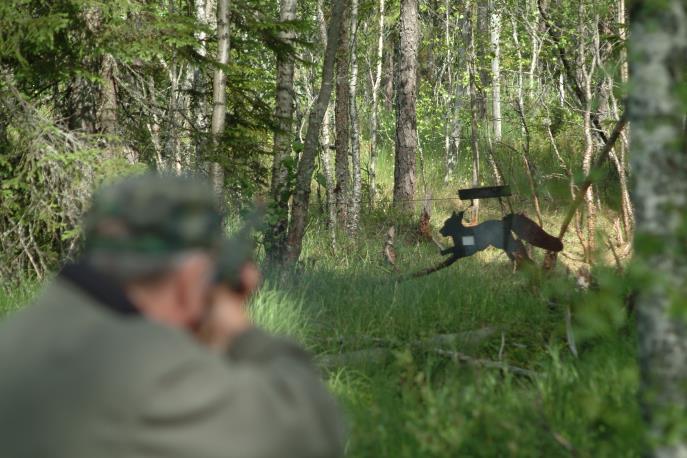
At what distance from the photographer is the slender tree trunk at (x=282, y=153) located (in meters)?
9.29

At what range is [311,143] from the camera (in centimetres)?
895

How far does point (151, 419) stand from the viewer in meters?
1.76

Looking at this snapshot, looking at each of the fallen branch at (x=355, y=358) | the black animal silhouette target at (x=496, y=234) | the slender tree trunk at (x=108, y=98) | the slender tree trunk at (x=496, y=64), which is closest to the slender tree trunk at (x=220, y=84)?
the slender tree trunk at (x=108, y=98)

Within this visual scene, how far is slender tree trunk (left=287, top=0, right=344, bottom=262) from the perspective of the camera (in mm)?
8930

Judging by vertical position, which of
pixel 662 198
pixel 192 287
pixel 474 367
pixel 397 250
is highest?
pixel 662 198

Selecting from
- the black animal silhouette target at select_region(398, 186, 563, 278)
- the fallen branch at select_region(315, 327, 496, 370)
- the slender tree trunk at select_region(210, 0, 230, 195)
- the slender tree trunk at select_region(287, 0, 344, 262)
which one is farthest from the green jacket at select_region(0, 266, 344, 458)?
the slender tree trunk at select_region(287, 0, 344, 262)

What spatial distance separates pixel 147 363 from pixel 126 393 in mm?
70

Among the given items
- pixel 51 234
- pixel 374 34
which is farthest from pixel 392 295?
pixel 374 34

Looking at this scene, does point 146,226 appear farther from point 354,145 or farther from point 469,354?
point 354,145

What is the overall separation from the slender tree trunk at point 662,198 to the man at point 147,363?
54.3 inches

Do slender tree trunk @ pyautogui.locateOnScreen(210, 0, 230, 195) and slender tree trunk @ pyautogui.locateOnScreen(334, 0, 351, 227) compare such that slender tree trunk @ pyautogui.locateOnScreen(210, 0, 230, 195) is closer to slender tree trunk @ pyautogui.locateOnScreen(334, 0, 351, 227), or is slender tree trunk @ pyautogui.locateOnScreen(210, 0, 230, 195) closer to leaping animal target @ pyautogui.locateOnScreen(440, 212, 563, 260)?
leaping animal target @ pyautogui.locateOnScreen(440, 212, 563, 260)

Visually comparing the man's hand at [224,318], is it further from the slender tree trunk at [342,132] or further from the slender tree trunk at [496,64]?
the slender tree trunk at [496,64]

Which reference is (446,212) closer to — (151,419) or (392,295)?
(392,295)

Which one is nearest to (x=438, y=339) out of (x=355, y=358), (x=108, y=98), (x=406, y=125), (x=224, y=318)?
(x=355, y=358)
